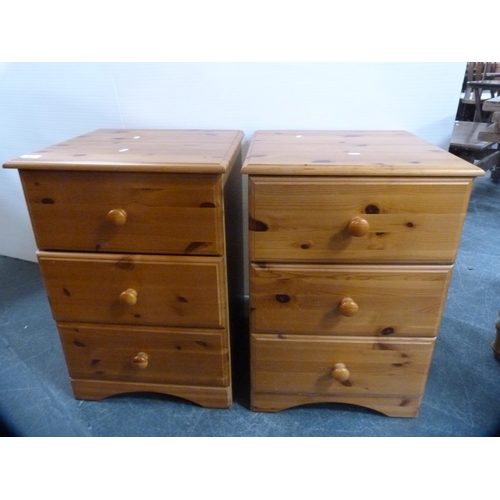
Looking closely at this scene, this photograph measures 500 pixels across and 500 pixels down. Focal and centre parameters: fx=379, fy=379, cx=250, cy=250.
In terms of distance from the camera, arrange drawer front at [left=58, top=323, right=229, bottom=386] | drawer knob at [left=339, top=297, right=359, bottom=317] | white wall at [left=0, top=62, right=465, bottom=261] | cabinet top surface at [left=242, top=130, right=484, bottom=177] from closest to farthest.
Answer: cabinet top surface at [left=242, top=130, right=484, bottom=177]
drawer knob at [left=339, top=297, right=359, bottom=317]
drawer front at [left=58, top=323, right=229, bottom=386]
white wall at [left=0, top=62, right=465, bottom=261]

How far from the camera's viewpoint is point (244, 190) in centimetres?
124

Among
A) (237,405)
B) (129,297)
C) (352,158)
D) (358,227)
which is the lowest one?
(237,405)

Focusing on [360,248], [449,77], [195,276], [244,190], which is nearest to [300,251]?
[360,248]

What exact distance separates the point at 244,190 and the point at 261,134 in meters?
0.24

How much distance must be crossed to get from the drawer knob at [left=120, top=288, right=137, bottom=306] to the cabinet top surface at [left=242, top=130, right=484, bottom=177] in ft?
1.26

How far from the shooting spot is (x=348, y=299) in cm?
82

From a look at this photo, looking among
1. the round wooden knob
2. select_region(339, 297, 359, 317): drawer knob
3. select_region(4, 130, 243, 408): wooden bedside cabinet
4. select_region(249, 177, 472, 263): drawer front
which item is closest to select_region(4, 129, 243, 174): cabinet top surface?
select_region(4, 130, 243, 408): wooden bedside cabinet

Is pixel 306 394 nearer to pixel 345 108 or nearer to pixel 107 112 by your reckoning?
pixel 345 108

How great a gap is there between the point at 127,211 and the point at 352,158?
47cm

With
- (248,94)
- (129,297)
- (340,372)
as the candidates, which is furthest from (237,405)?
(248,94)

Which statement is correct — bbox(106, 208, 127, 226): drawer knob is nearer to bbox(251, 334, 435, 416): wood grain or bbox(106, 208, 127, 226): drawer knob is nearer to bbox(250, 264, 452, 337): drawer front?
bbox(250, 264, 452, 337): drawer front

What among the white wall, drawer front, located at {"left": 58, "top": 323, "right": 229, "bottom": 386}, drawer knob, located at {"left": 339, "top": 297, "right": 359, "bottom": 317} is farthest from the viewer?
the white wall

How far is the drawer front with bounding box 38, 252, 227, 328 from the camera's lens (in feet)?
2.73

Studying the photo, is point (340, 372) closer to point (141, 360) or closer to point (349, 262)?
point (349, 262)
